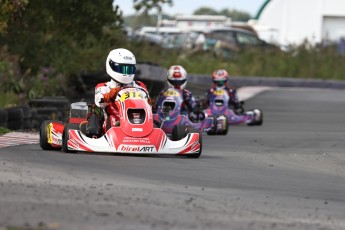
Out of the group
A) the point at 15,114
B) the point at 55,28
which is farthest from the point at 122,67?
the point at 55,28

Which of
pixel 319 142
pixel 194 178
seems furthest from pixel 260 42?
pixel 194 178

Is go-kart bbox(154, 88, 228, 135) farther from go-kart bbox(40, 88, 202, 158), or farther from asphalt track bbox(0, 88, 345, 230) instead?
go-kart bbox(40, 88, 202, 158)

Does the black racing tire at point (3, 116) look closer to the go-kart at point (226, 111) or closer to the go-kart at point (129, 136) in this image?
the go-kart at point (129, 136)

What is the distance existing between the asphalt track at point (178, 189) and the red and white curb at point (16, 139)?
307mm

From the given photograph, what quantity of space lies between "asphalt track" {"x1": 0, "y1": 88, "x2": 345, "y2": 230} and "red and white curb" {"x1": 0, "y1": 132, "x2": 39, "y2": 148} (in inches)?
12.1

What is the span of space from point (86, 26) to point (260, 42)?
1025 inches

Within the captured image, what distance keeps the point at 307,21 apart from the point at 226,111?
4319 cm

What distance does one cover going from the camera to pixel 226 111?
2153cm

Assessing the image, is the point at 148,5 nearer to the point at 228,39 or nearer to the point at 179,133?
the point at 179,133

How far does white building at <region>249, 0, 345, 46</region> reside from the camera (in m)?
63.3

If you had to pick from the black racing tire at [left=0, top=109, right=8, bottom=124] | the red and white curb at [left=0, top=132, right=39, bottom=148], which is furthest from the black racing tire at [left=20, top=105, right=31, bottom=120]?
the red and white curb at [left=0, top=132, right=39, bottom=148]

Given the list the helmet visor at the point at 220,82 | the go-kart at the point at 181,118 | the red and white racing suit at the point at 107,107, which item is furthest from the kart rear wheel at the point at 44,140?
the helmet visor at the point at 220,82

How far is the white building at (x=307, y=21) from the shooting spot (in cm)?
6331

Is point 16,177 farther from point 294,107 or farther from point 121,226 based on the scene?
point 294,107
